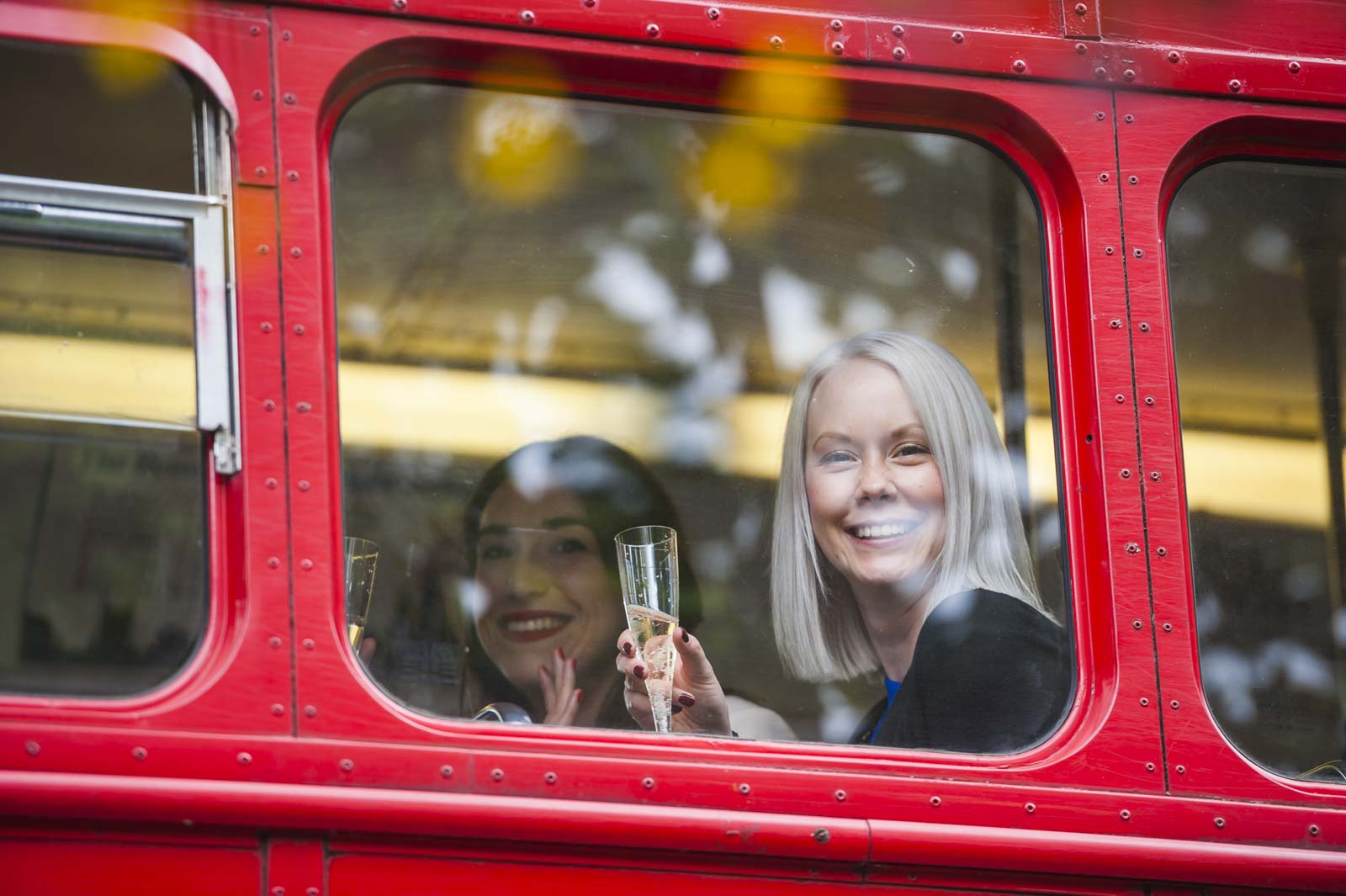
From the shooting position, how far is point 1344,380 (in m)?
2.80

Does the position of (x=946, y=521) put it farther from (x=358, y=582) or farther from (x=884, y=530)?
(x=358, y=582)

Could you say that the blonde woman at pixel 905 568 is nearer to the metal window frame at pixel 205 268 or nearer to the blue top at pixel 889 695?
the blue top at pixel 889 695

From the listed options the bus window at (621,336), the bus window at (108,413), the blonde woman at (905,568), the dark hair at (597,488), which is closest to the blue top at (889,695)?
the blonde woman at (905,568)

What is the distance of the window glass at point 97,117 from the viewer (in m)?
2.06

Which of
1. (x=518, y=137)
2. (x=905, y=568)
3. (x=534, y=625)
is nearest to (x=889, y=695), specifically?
(x=905, y=568)

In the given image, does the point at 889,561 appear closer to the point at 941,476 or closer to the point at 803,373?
the point at 941,476

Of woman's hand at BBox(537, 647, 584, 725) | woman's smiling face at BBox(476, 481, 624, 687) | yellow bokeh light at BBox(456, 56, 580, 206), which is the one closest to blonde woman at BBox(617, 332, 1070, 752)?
woman's hand at BBox(537, 647, 584, 725)

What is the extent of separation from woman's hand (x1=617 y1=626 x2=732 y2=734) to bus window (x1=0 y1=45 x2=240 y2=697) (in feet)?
2.23

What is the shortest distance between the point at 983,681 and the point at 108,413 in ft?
4.34

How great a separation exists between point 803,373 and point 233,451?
1164 mm

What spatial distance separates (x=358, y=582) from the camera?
234 cm

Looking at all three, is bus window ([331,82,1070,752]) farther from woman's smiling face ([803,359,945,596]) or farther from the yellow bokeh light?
woman's smiling face ([803,359,945,596])

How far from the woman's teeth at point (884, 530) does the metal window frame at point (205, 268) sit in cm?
110

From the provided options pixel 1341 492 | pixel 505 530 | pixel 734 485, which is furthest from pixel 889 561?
pixel 1341 492
